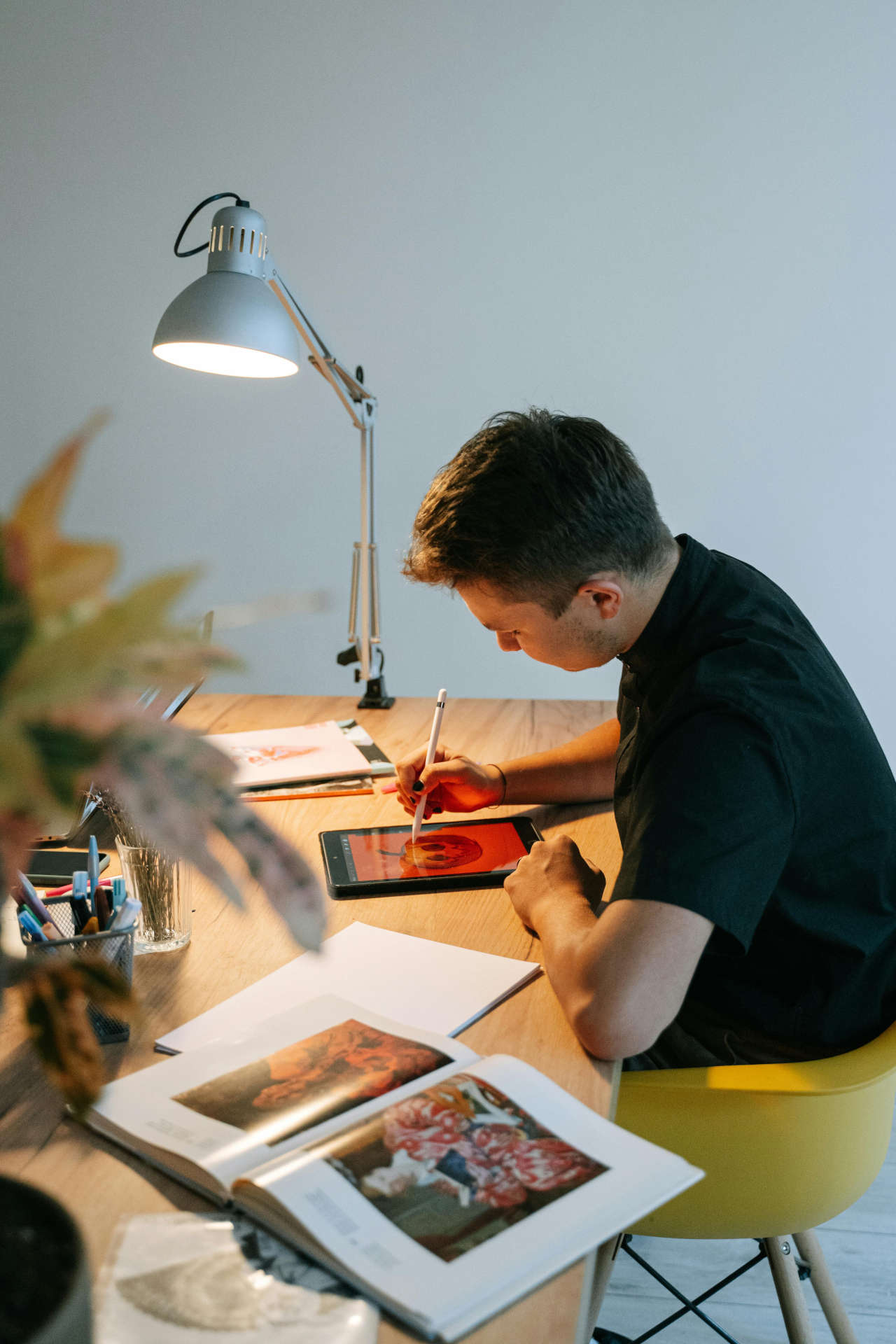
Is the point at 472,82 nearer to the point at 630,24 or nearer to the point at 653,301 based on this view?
the point at 630,24

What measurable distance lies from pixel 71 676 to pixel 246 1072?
1.57 feet

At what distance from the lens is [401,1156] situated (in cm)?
64

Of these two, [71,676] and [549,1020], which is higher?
[71,676]

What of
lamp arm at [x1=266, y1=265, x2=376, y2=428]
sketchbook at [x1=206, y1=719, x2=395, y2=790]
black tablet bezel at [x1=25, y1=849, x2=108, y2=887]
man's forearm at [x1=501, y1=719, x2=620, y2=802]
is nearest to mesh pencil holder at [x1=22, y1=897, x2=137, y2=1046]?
black tablet bezel at [x1=25, y1=849, x2=108, y2=887]

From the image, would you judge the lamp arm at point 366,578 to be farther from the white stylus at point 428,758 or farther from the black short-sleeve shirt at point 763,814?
the black short-sleeve shirt at point 763,814

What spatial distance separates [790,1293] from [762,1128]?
1.08 feet

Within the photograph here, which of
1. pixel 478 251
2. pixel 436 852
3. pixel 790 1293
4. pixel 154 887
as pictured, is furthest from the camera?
pixel 478 251

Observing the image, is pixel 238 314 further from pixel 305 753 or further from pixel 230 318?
pixel 305 753

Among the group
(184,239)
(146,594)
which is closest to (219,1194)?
(146,594)

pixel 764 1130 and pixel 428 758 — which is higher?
pixel 428 758

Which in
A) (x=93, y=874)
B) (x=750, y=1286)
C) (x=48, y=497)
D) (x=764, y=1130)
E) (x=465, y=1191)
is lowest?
(x=750, y=1286)

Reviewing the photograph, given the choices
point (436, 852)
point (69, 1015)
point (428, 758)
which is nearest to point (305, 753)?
point (428, 758)

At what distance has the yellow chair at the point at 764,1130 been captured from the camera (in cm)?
92

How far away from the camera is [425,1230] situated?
587 millimetres
